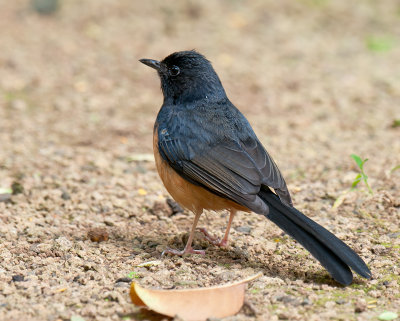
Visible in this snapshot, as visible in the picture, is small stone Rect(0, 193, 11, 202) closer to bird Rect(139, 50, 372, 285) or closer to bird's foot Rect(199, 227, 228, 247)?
bird Rect(139, 50, 372, 285)

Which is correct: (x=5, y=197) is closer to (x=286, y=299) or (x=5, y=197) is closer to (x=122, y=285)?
(x=122, y=285)

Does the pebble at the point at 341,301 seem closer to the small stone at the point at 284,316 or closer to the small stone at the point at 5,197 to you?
the small stone at the point at 284,316

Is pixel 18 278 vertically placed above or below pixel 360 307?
below

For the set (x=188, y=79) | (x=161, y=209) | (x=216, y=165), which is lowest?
(x=161, y=209)

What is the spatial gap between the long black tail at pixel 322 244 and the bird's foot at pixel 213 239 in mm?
666

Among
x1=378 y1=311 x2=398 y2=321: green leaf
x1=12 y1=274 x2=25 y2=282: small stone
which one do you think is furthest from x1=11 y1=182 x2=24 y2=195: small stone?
x1=378 y1=311 x2=398 y2=321: green leaf

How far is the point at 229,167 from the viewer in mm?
4730

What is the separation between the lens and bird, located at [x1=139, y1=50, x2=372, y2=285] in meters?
4.30

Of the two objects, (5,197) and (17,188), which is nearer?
(5,197)

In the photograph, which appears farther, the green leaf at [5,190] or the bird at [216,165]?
the green leaf at [5,190]

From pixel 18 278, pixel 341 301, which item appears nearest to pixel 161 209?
pixel 18 278

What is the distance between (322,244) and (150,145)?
372 centimetres

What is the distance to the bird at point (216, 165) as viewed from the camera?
14.1ft

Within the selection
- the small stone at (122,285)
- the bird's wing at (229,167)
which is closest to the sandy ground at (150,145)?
the small stone at (122,285)
